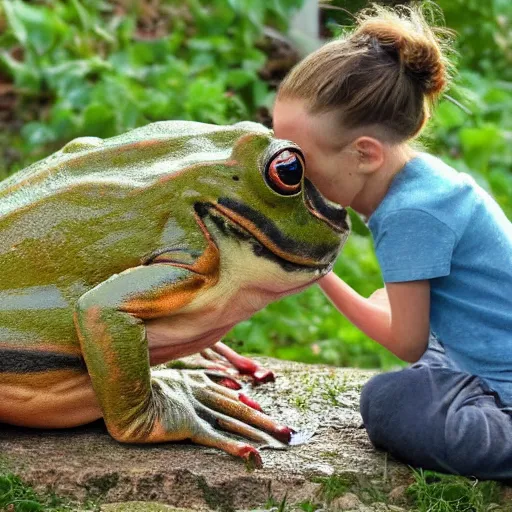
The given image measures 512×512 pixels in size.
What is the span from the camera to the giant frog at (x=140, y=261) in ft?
7.90

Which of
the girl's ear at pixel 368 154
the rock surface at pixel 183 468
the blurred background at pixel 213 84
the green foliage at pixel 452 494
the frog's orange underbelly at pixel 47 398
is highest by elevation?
the girl's ear at pixel 368 154

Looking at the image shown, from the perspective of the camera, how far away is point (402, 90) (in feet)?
8.40

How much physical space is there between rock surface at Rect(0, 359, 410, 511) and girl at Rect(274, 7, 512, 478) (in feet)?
0.43

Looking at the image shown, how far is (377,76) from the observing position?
2543 mm

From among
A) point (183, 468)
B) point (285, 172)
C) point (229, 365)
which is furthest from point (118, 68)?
point (183, 468)

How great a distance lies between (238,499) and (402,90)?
1.15m

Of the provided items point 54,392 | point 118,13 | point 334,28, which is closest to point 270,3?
point 118,13

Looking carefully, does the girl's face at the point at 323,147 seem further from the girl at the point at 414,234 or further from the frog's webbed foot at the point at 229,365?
the frog's webbed foot at the point at 229,365

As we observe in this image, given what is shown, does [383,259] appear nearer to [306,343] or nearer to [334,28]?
[334,28]

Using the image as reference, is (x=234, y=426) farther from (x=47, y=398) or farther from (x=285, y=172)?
(x=285, y=172)

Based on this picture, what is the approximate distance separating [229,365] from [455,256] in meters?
0.97

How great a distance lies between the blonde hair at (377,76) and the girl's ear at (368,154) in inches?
1.8

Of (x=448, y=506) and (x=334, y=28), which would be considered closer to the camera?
(x=448, y=506)

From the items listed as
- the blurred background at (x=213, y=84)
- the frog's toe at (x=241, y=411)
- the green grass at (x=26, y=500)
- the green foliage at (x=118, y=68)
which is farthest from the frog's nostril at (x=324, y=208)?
the green foliage at (x=118, y=68)
